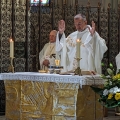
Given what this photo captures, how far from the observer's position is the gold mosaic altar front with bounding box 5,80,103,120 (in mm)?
6816

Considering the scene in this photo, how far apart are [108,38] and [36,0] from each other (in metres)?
4.39

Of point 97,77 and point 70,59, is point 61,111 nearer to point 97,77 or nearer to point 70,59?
point 97,77

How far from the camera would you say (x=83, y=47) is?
846cm

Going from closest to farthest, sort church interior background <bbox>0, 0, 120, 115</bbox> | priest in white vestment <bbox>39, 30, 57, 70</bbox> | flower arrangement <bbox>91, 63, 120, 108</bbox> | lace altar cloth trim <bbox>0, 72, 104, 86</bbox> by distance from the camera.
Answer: flower arrangement <bbox>91, 63, 120, 108</bbox> < lace altar cloth trim <bbox>0, 72, 104, 86</bbox> < priest in white vestment <bbox>39, 30, 57, 70</bbox> < church interior background <bbox>0, 0, 120, 115</bbox>

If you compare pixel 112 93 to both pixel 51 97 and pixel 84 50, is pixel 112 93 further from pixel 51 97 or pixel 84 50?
pixel 84 50

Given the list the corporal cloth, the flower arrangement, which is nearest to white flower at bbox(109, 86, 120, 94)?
the flower arrangement

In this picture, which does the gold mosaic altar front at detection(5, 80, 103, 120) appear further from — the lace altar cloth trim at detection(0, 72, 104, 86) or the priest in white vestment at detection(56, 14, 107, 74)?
the priest in white vestment at detection(56, 14, 107, 74)

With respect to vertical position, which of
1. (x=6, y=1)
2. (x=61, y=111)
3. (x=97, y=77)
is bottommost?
(x=61, y=111)

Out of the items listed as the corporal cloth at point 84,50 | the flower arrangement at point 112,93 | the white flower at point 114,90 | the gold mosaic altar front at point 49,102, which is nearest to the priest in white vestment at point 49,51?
the corporal cloth at point 84,50

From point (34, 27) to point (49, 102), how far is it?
14.8ft

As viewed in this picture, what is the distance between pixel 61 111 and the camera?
684 cm

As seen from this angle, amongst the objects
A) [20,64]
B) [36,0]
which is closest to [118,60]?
[20,64]

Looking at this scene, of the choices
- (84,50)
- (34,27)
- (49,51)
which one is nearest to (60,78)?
(84,50)

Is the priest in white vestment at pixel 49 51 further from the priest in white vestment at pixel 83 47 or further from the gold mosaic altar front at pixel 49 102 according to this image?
the gold mosaic altar front at pixel 49 102
